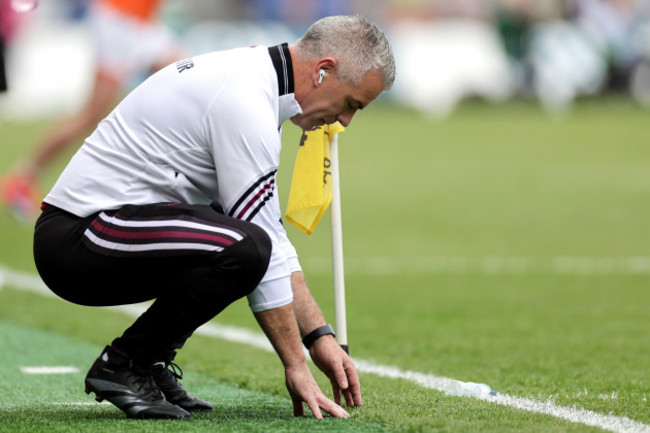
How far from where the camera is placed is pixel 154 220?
385 cm

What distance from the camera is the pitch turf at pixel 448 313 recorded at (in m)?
4.10

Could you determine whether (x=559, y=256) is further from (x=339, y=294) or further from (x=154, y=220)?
(x=154, y=220)

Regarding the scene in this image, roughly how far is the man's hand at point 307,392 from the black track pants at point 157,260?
30 centimetres

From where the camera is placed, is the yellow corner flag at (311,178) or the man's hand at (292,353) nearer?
the man's hand at (292,353)

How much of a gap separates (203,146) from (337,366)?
0.85m

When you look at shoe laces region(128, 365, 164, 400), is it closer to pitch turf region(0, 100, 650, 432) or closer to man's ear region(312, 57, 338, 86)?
pitch turf region(0, 100, 650, 432)

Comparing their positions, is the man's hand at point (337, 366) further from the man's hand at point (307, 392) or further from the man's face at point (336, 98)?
the man's face at point (336, 98)

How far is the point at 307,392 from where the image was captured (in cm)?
382

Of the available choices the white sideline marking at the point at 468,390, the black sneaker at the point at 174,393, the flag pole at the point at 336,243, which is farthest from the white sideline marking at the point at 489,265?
the black sneaker at the point at 174,393

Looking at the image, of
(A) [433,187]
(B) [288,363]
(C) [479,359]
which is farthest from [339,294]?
(A) [433,187]

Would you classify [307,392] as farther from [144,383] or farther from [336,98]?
[336,98]

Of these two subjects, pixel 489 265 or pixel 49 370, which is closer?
pixel 49 370

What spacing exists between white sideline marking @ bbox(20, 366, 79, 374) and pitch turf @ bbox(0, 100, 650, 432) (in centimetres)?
7

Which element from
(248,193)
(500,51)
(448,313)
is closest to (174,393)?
(248,193)
